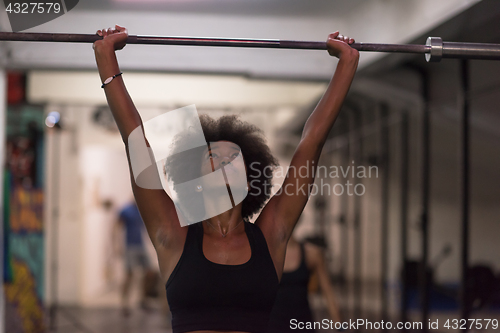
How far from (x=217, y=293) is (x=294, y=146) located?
3028 mm

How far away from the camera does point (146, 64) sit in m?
3.55

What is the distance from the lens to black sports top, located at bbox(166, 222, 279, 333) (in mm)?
993

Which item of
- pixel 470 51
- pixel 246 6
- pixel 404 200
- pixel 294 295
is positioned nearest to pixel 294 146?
pixel 404 200

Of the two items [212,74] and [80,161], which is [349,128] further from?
[80,161]

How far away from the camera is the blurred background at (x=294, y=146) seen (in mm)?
2705

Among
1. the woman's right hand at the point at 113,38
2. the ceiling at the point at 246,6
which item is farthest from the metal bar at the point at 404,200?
the woman's right hand at the point at 113,38

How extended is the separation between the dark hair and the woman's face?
48 millimetres

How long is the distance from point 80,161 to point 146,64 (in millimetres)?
1294

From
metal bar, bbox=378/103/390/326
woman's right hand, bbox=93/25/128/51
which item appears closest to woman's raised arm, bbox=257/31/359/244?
woman's right hand, bbox=93/25/128/51

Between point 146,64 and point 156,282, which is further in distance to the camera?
point 156,282

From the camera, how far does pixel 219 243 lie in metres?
1.06

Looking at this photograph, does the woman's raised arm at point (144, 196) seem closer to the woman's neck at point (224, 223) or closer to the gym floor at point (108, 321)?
the woman's neck at point (224, 223)

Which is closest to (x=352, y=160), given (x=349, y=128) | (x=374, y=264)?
(x=349, y=128)

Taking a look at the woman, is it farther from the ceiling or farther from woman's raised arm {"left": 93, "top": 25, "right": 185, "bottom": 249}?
the ceiling
